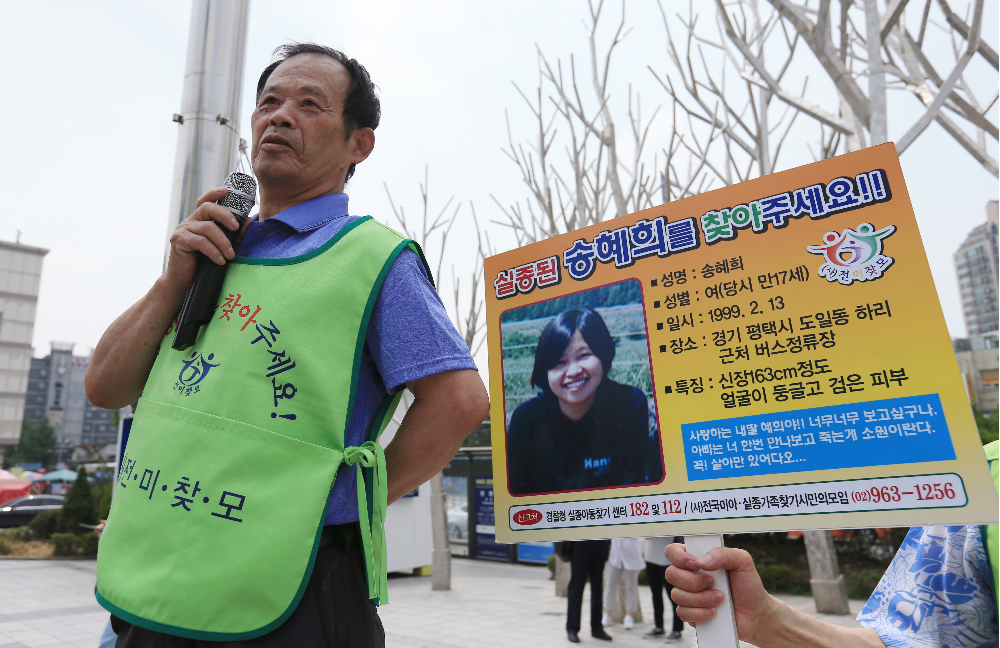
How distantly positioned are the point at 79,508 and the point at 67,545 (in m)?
1.01

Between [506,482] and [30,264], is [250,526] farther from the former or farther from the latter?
[30,264]

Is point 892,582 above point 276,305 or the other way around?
the other way around

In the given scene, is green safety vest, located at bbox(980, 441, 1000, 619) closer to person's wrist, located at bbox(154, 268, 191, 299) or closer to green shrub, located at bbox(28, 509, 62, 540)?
person's wrist, located at bbox(154, 268, 191, 299)

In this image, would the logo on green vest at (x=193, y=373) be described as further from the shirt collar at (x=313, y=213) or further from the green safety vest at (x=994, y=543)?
the green safety vest at (x=994, y=543)

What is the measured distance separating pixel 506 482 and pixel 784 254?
800 millimetres

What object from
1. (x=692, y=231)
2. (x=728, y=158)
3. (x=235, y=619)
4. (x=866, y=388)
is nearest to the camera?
(x=235, y=619)

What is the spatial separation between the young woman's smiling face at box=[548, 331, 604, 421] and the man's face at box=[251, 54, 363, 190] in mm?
708

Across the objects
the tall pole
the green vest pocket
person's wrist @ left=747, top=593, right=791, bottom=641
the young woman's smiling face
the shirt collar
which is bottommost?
person's wrist @ left=747, top=593, right=791, bottom=641

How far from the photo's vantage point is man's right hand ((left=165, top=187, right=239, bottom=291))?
4.07ft

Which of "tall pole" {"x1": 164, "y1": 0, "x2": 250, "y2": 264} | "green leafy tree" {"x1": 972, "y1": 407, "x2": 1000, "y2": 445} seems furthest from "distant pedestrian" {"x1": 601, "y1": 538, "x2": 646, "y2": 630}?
"green leafy tree" {"x1": 972, "y1": 407, "x2": 1000, "y2": 445}

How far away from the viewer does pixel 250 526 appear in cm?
101

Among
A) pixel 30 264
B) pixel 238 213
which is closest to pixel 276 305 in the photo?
pixel 238 213

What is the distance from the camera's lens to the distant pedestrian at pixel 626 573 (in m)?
7.12

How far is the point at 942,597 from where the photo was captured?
123cm
